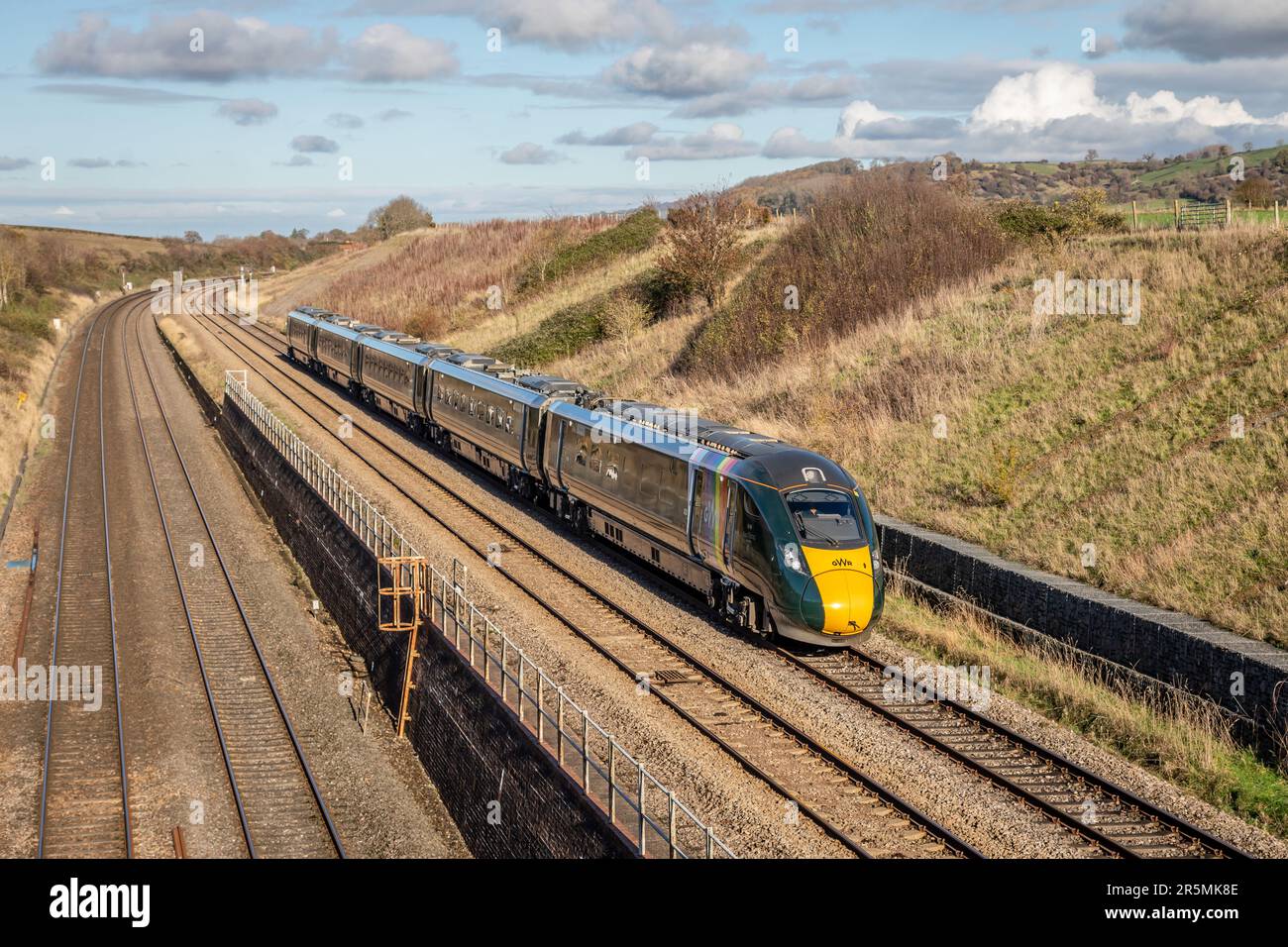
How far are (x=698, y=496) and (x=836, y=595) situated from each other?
3675 millimetres

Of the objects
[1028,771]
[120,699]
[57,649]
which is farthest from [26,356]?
[1028,771]

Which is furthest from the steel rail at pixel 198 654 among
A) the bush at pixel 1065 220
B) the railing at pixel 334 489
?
the bush at pixel 1065 220

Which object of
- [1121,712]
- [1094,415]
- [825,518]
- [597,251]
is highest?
[597,251]

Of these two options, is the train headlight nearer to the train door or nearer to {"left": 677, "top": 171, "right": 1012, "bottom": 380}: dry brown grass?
the train door

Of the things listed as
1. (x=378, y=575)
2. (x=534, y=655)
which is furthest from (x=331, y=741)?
(x=534, y=655)

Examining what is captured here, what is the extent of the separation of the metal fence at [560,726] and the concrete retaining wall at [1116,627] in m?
7.45

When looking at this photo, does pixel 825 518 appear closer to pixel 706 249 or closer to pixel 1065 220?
pixel 1065 220

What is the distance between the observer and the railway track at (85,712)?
19.0 meters

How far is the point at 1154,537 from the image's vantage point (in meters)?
20.3

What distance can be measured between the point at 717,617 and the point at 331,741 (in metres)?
7.68

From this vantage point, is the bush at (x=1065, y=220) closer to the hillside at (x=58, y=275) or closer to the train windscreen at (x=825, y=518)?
the train windscreen at (x=825, y=518)

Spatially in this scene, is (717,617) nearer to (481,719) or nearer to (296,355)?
(481,719)

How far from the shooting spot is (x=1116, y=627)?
58.3 ft

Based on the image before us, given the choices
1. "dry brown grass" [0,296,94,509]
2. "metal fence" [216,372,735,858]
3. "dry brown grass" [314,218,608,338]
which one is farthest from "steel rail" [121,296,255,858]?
"dry brown grass" [314,218,608,338]
